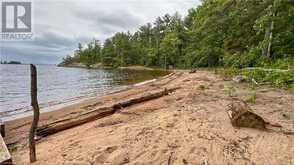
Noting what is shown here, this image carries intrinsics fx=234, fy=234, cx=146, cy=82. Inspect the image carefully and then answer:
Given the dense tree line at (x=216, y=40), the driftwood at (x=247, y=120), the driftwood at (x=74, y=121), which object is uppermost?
the dense tree line at (x=216, y=40)

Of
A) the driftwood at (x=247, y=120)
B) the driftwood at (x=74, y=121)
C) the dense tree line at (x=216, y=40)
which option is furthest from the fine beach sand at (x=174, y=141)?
the dense tree line at (x=216, y=40)

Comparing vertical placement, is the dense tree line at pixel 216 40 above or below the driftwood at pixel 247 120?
above

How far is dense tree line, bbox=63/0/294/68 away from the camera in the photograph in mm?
17125

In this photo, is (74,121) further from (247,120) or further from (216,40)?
Answer: (216,40)

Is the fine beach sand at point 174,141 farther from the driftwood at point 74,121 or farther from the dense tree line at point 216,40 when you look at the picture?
the dense tree line at point 216,40

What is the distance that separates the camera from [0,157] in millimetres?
4953

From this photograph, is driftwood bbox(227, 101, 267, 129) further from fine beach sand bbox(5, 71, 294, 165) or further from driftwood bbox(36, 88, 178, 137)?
driftwood bbox(36, 88, 178, 137)

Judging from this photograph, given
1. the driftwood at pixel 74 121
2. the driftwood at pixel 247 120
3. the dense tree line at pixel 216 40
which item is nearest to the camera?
the driftwood at pixel 247 120

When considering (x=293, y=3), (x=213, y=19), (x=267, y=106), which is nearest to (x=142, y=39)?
(x=213, y=19)

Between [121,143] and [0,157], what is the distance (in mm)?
2552

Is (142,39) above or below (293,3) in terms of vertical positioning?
above

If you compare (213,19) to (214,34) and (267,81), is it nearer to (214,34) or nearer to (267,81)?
(214,34)

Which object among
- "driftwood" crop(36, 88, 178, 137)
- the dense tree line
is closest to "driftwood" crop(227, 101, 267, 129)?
"driftwood" crop(36, 88, 178, 137)

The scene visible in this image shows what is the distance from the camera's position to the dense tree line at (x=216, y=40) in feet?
56.2
